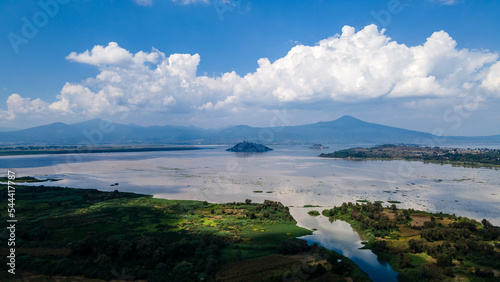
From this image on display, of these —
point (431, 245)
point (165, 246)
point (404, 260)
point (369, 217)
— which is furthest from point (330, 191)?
point (165, 246)

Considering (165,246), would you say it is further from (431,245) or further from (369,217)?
(369,217)

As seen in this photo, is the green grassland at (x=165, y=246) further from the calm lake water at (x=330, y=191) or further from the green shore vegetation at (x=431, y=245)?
the green shore vegetation at (x=431, y=245)

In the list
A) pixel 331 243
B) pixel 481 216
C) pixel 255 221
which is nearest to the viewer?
pixel 331 243

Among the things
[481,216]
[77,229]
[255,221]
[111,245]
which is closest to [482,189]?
[481,216]

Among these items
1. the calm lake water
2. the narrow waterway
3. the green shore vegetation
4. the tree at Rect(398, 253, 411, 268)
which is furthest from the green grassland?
the green shore vegetation

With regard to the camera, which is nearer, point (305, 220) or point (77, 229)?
point (77, 229)

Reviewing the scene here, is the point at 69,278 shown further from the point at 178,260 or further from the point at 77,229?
the point at 77,229
